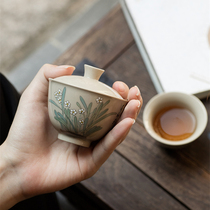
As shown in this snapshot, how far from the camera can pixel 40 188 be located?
0.52 m

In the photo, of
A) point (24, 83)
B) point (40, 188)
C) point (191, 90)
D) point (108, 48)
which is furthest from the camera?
point (24, 83)

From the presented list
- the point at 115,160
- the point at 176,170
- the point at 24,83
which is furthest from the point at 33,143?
the point at 24,83

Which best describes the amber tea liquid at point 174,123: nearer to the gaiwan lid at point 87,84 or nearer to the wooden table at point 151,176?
the wooden table at point 151,176

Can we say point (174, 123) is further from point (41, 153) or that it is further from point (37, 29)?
point (37, 29)

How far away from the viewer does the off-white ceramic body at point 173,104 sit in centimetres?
54

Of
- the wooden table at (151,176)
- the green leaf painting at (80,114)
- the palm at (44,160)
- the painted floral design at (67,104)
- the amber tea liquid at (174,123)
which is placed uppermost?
the painted floral design at (67,104)

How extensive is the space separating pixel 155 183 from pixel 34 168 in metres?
0.30

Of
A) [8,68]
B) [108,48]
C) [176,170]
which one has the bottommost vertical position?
[176,170]

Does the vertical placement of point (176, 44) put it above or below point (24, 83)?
above

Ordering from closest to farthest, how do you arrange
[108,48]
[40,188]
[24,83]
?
[40,188] < [108,48] < [24,83]

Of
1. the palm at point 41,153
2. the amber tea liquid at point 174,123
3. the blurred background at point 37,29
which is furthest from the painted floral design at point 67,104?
the blurred background at point 37,29

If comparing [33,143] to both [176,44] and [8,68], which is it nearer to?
[176,44]

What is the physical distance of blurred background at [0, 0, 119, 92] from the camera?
146cm

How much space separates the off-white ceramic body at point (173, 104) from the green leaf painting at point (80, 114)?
0.49 feet
